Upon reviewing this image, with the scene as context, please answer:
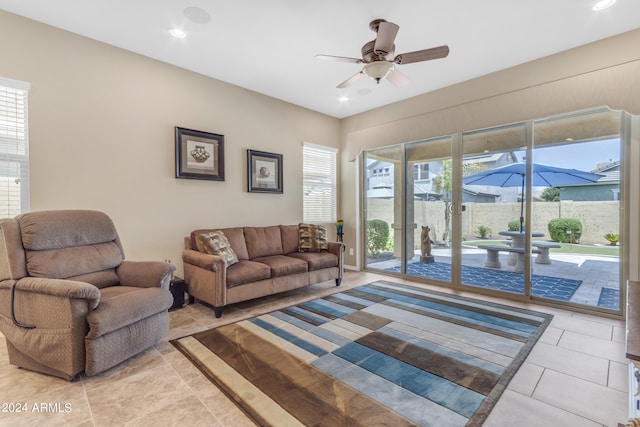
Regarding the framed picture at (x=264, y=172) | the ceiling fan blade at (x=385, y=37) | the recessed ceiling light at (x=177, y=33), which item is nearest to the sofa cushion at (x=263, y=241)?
the framed picture at (x=264, y=172)

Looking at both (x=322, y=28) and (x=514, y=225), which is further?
(x=514, y=225)

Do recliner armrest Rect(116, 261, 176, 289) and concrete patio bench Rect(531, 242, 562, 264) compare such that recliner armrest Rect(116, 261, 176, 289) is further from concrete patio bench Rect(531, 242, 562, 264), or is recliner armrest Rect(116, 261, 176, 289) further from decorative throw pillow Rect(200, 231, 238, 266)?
concrete patio bench Rect(531, 242, 562, 264)

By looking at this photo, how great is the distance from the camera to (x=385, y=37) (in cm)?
246

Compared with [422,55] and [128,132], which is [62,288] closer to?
[128,132]

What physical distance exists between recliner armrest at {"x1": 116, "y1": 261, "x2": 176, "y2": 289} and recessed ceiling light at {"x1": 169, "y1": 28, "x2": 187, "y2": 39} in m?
2.24

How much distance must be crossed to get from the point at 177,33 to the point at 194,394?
3.19 metres

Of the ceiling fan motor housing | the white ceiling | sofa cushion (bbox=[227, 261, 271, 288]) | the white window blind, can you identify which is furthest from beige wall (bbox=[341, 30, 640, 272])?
sofa cushion (bbox=[227, 261, 271, 288])

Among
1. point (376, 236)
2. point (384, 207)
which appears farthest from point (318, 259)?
point (384, 207)

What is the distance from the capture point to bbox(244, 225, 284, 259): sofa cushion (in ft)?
13.3

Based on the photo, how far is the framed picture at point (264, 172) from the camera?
14.4ft

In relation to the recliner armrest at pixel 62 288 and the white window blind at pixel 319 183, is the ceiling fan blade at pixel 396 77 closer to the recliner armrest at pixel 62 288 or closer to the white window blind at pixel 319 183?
the white window blind at pixel 319 183

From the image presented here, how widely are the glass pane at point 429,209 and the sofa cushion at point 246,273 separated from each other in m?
2.54

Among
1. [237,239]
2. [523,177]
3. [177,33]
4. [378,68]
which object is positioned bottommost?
[237,239]

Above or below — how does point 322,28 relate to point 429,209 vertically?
above
